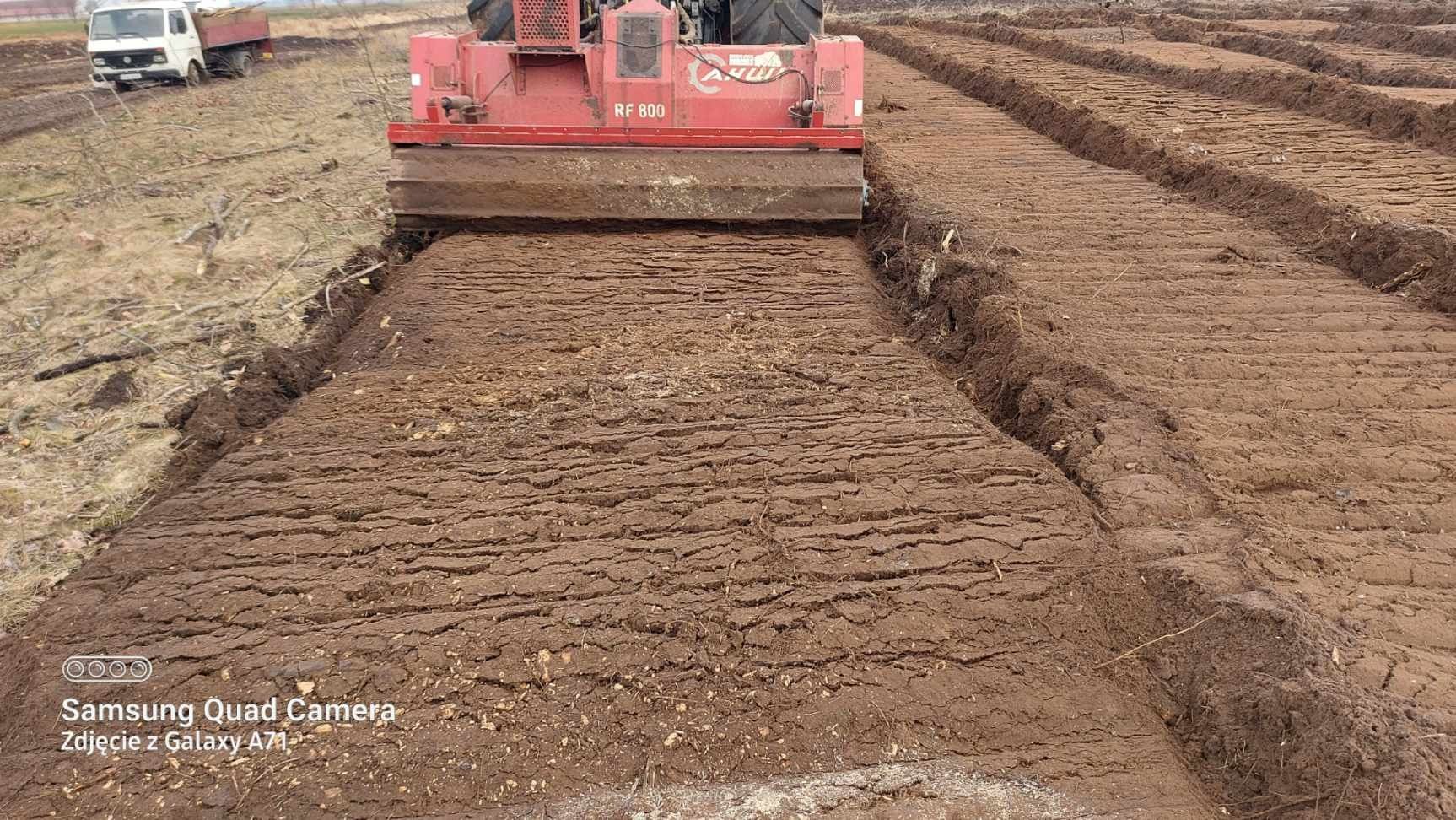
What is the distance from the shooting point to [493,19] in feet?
23.4

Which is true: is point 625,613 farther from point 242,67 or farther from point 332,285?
point 242,67

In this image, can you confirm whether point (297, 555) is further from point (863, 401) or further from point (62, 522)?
point (863, 401)

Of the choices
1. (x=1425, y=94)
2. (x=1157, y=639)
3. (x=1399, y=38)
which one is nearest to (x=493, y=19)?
(x=1157, y=639)

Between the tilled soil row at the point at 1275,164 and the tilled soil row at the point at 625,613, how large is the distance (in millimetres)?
3606

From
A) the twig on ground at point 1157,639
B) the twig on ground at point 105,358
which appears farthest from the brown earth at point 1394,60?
the twig on ground at point 105,358

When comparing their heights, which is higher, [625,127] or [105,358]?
[625,127]

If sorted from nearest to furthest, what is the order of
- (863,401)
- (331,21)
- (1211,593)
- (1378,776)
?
(1378,776)
(1211,593)
(863,401)
(331,21)

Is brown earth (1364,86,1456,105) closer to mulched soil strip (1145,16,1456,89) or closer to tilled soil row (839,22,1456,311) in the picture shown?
mulched soil strip (1145,16,1456,89)

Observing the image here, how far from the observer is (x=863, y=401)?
420 cm

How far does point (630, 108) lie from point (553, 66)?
0.71m

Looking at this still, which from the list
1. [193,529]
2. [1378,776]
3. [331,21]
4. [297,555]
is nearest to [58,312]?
[193,529]
